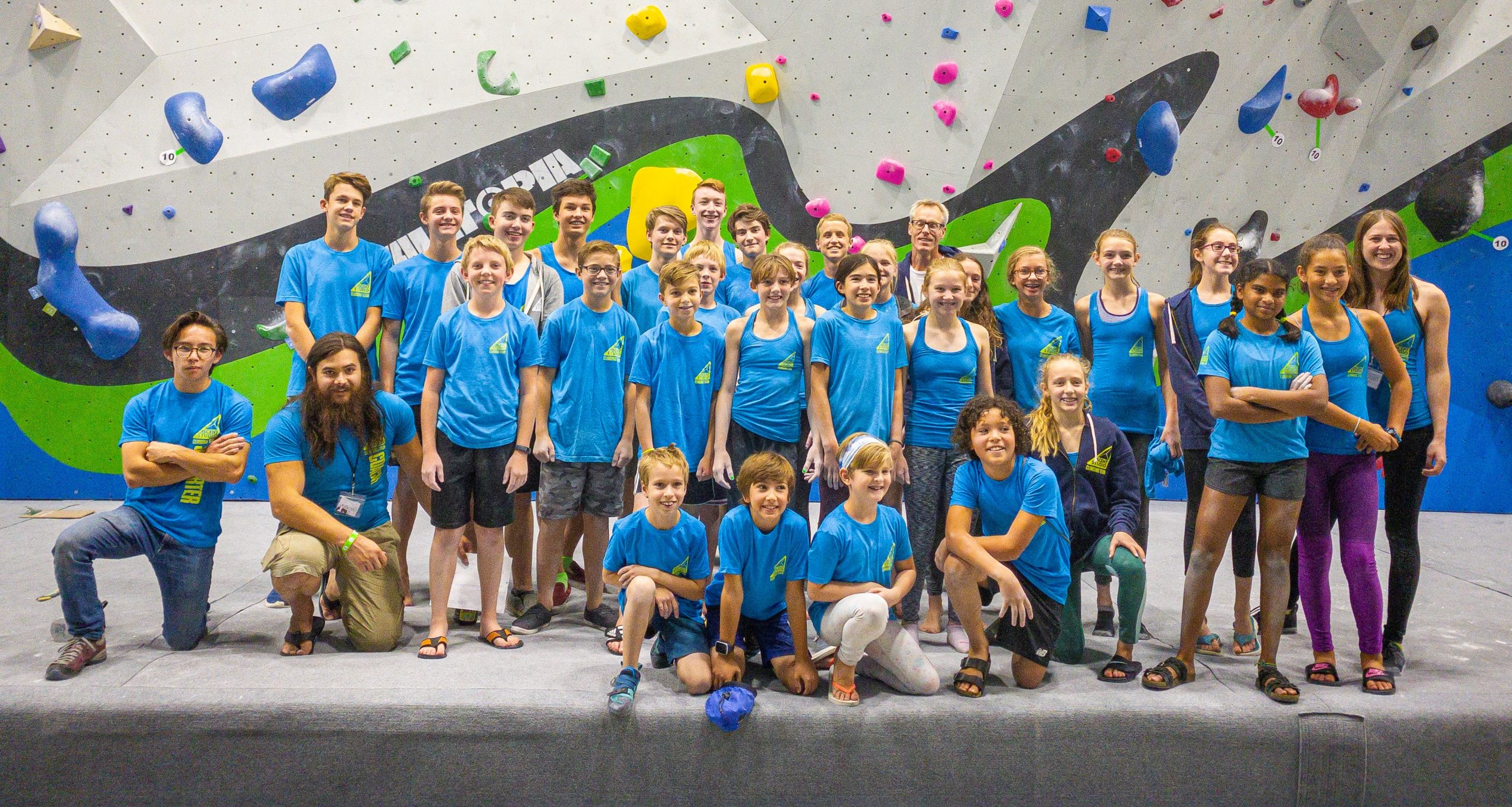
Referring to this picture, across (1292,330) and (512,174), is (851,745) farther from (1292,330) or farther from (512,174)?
(512,174)

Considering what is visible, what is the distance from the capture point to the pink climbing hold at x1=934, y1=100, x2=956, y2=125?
510 centimetres

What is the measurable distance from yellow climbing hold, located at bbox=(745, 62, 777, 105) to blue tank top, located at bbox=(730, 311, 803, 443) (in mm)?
2230

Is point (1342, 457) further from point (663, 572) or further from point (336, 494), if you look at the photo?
point (336, 494)

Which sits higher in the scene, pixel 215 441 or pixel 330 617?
pixel 215 441

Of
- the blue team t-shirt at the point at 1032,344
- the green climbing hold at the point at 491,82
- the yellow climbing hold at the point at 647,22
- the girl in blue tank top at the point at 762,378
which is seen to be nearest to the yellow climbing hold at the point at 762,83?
the yellow climbing hold at the point at 647,22

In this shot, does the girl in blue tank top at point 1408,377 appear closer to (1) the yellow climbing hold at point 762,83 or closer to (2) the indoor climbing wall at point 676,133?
(2) the indoor climbing wall at point 676,133

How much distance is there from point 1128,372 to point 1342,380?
2.23 ft

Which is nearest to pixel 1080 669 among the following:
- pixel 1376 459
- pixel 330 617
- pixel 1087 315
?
pixel 1376 459

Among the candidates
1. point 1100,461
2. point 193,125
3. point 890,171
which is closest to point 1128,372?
point 1100,461

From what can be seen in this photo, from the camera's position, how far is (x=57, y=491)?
5219 millimetres

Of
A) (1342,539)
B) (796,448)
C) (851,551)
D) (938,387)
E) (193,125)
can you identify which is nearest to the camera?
(851,551)

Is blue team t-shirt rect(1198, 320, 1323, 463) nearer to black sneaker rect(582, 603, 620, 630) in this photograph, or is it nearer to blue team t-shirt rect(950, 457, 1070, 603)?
blue team t-shirt rect(950, 457, 1070, 603)

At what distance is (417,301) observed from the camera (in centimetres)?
350

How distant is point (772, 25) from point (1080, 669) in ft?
12.0
